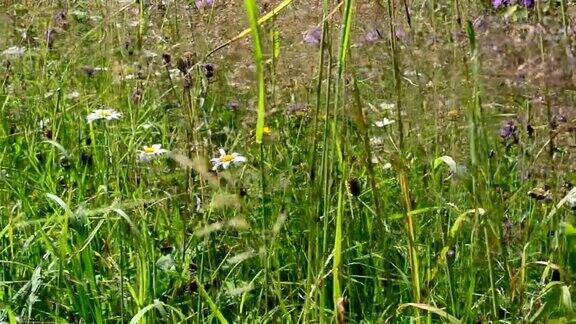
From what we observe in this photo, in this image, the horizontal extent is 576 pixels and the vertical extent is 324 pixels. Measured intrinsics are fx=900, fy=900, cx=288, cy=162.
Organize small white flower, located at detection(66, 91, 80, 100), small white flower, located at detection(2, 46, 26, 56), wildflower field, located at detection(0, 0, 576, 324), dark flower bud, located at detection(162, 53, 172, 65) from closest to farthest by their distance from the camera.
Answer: wildflower field, located at detection(0, 0, 576, 324), dark flower bud, located at detection(162, 53, 172, 65), small white flower, located at detection(66, 91, 80, 100), small white flower, located at detection(2, 46, 26, 56)

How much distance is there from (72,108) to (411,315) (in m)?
1.16

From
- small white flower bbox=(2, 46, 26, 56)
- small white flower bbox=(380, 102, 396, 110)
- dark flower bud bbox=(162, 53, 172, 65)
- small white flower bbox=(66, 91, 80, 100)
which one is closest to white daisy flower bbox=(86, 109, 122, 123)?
dark flower bud bbox=(162, 53, 172, 65)

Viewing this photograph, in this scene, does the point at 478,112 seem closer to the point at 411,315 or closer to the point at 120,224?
the point at 411,315

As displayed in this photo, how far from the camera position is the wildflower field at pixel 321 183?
1146mm

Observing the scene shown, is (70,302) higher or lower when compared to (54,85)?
lower

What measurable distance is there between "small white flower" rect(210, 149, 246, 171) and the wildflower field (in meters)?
0.01

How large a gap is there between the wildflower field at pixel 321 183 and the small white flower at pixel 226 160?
1 cm

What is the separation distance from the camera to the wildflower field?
115 centimetres

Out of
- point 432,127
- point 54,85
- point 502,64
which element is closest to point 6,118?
point 54,85

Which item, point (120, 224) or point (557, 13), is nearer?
point (120, 224)

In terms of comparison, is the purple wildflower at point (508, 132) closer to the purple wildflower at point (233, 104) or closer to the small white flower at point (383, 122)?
the small white flower at point (383, 122)

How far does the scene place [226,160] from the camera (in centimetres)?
165

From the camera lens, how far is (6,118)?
88.7 inches

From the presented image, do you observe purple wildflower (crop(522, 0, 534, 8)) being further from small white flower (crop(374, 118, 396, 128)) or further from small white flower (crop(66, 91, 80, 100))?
small white flower (crop(66, 91, 80, 100))
